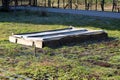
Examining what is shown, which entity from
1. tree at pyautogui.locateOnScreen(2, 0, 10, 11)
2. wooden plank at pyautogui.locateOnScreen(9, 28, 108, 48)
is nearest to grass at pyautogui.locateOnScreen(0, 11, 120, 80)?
wooden plank at pyautogui.locateOnScreen(9, 28, 108, 48)

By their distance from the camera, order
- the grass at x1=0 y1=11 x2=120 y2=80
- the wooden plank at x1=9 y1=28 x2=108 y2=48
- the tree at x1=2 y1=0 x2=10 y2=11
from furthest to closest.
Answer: the tree at x1=2 y1=0 x2=10 y2=11 → the wooden plank at x1=9 y1=28 x2=108 y2=48 → the grass at x1=0 y1=11 x2=120 y2=80

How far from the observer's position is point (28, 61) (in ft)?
29.7

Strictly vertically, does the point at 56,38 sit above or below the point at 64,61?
above

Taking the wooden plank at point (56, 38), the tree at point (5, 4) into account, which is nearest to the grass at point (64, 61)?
the wooden plank at point (56, 38)

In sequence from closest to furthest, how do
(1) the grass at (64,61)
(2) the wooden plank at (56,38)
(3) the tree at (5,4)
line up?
1. (1) the grass at (64,61)
2. (2) the wooden plank at (56,38)
3. (3) the tree at (5,4)

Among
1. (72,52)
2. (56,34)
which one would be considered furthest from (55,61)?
(56,34)

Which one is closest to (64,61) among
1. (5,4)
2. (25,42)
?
(25,42)

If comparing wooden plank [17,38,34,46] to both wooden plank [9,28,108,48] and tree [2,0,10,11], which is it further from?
tree [2,0,10,11]

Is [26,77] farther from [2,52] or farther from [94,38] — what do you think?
[94,38]

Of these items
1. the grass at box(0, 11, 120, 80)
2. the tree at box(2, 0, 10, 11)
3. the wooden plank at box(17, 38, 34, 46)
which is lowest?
the grass at box(0, 11, 120, 80)

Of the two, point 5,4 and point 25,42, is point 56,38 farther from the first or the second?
point 5,4

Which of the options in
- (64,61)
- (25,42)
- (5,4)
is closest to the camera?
(64,61)

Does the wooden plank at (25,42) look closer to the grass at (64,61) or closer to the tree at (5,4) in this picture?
the grass at (64,61)

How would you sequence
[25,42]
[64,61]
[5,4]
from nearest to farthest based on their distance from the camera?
[64,61] < [25,42] < [5,4]
